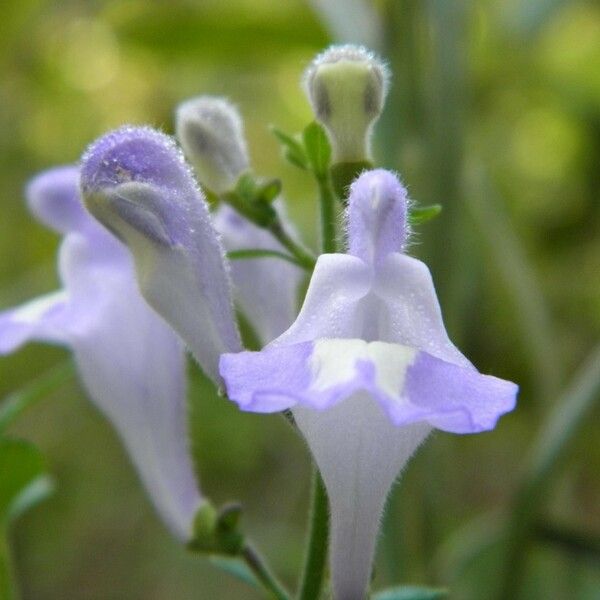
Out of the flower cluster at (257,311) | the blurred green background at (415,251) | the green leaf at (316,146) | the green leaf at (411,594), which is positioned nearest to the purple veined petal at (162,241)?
the flower cluster at (257,311)

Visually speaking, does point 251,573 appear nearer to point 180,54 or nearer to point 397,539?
point 397,539

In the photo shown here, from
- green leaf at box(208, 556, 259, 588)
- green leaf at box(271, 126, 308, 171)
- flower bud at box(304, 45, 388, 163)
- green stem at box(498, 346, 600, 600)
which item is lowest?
green stem at box(498, 346, 600, 600)

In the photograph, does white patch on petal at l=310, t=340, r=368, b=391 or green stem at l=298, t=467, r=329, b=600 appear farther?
green stem at l=298, t=467, r=329, b=600

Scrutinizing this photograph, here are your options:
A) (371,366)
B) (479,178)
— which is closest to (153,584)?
(479,178)

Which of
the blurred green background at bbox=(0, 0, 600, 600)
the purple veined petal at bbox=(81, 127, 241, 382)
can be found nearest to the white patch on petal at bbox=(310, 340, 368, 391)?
the purple veined petal at bbox=(81, 127, 241, 382)

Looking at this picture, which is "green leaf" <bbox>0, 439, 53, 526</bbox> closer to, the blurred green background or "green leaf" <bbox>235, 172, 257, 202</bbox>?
"green leaf" <bbox>235, 172, 257, 202</bbox>

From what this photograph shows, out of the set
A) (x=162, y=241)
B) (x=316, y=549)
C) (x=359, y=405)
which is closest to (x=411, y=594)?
(x=316, y=549)
